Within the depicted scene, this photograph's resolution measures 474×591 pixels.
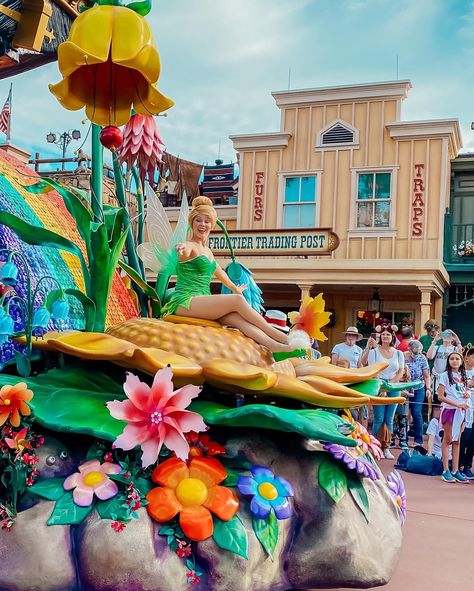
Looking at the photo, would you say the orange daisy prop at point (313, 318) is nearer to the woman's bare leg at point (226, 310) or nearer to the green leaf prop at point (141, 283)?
the woman's bare leg at point (226, 310)

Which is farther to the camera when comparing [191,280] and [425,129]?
[425,129]

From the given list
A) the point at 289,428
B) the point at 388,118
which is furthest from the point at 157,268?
the point at 388,118

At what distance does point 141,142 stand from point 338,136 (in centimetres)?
1218

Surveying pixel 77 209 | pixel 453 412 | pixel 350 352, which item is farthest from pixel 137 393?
pixel 350 352

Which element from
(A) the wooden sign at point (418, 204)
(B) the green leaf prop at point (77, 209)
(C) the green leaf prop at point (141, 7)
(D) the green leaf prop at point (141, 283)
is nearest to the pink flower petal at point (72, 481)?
(B) the green leaf prop at point (77, 209)

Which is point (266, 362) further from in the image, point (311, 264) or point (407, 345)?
point (311, 264)

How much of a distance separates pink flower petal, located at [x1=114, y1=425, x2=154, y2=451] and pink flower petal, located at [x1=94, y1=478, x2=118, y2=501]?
0.60ft

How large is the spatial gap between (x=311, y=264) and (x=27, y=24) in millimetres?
11145

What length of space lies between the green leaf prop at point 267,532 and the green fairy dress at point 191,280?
1128mm

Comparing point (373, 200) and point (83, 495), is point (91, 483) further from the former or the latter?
point (373, 200)

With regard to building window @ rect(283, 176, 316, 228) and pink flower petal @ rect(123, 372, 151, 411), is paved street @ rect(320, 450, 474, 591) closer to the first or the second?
pink flower petal @ rect(123, 372, 151, 411)

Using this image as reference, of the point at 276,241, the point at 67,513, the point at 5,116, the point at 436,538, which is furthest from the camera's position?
the point at 276,241

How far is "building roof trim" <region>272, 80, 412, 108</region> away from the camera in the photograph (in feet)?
48.4

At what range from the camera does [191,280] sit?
344 cm
